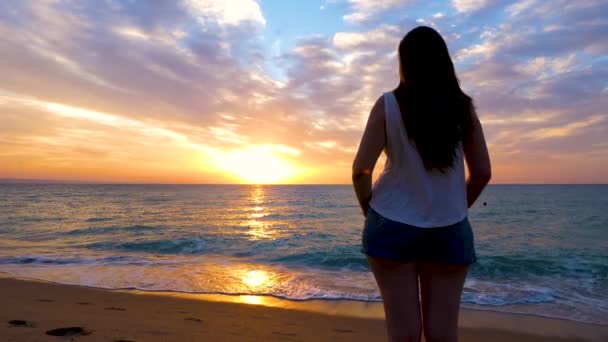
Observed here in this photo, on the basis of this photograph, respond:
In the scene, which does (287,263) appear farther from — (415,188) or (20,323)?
(415,188)

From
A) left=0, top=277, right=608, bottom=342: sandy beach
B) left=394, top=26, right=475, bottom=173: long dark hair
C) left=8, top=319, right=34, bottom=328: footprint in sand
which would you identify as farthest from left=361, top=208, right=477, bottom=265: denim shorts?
left=8, top=319, right=34, bottom=328: footprint in sand

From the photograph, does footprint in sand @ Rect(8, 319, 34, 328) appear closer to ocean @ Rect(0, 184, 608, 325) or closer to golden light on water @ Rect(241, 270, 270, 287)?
ocean @ Rect(0, 184, 608, 325)

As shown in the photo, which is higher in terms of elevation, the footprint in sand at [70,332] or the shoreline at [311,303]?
the footprint in sand at [70,332]

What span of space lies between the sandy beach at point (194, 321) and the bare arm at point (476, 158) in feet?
12.3

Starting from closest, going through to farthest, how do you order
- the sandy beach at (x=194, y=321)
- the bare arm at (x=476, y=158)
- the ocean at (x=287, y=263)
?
1. the bare arm at (x=476, y=158)
2. the sandy beach at (x=194, y=321)
3. the ocean at (x=287, y=263)

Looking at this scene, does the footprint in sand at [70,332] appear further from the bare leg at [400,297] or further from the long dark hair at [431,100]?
the long dark hair at [431,100]

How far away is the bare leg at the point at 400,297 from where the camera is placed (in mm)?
1715

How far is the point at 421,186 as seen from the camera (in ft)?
5.51

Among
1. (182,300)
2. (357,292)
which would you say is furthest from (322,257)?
(182,300)

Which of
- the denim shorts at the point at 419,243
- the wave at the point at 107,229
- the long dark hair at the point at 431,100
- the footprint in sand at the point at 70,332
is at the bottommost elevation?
the wave at the point at 107,229

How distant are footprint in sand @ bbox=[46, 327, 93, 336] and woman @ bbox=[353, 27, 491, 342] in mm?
4061

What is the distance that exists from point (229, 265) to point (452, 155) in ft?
33.8

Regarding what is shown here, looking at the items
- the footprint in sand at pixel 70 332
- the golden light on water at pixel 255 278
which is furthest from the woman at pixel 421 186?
the golden light on water at pixel 255 278

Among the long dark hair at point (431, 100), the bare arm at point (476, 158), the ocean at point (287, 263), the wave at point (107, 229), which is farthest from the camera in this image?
the wave at point (107, 229)
